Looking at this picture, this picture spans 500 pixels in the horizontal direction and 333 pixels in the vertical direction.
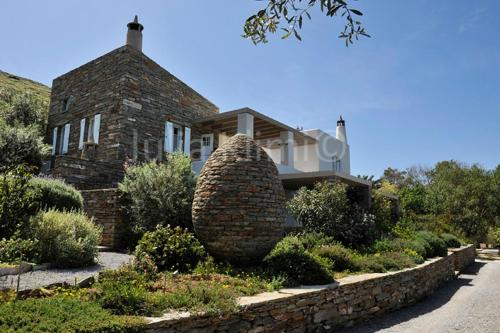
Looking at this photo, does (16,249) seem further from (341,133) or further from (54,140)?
(341,133)

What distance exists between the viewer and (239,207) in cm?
685

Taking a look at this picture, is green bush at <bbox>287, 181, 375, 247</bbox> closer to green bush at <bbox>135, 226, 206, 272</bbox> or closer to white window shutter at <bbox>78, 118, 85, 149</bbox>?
green bush at <bbox>135, 226, 206, 272</bbox>

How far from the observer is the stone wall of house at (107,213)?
10.2 m

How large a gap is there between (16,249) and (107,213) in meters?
4.06

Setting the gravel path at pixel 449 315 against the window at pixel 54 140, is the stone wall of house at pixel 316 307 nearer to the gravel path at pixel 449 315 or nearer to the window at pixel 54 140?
the gravel path at pixel 449 315

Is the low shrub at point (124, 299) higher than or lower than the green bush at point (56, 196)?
lower

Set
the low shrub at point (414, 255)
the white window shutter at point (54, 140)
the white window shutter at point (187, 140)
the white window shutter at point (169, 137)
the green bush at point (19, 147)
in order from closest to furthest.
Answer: the low shrub at point (414, 255) < the green bush at point (19, 147) < the white window shutter at point (169, 137) < the white window shutter at point (187, 140) < the white window shutter at point (54, 140)

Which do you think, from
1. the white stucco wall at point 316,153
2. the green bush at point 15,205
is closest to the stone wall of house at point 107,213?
the green bush at point 15,205

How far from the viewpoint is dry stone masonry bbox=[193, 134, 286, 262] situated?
6812 mm

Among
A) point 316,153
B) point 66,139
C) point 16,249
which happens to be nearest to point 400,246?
point 16,249

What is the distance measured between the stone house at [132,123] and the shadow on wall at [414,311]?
4612 millimetres

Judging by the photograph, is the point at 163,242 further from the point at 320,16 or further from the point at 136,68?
→ the point at 136,68

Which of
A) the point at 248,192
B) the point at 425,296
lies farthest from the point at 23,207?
the point at 425,296

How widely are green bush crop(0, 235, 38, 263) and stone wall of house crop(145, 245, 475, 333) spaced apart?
3.62m
